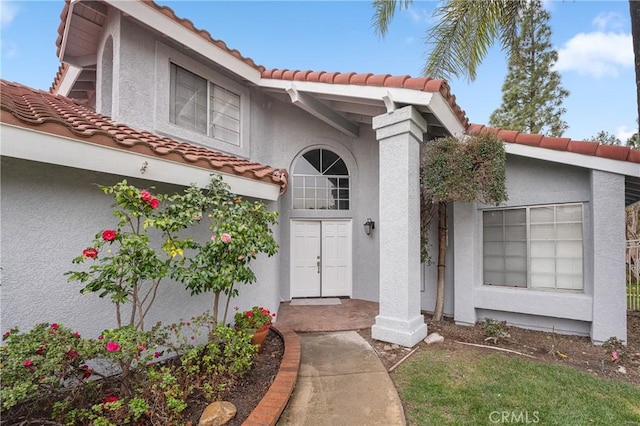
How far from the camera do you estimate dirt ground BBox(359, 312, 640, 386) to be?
539 centimetres

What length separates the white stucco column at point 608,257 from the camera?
6.16m

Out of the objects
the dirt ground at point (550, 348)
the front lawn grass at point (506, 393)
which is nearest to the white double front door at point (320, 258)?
the dirt ground at point (550, 348)

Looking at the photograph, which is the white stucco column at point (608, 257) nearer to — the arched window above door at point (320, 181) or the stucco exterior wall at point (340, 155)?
the stucco exterior wall at point (340, 155)

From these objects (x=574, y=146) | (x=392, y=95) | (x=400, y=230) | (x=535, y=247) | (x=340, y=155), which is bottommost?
(x=535, y=247)

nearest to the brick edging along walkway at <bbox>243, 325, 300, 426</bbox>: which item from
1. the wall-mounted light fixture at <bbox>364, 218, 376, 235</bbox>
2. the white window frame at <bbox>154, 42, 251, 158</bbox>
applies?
the wall-mounted light fixture at <bbox>364, 218, 376, 235</bbox>

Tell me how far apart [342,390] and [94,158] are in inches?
194


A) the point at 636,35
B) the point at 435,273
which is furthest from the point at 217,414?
the point at 636,35

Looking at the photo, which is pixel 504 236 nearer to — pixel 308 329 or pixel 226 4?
pixel 308 329

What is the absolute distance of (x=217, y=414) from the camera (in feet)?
11.5

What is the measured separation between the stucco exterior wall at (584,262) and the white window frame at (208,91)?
21.6 ft

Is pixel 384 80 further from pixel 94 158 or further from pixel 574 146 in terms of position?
pixel 94 158

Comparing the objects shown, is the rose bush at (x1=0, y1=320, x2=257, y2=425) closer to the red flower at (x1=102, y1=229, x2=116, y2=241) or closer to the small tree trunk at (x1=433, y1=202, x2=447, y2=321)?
the red flower at (x1=102, y1=229, x2=116, y2=241)

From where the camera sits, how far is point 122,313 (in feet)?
15.4

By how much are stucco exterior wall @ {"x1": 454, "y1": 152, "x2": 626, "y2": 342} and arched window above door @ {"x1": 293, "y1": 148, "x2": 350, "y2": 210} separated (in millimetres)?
4017
